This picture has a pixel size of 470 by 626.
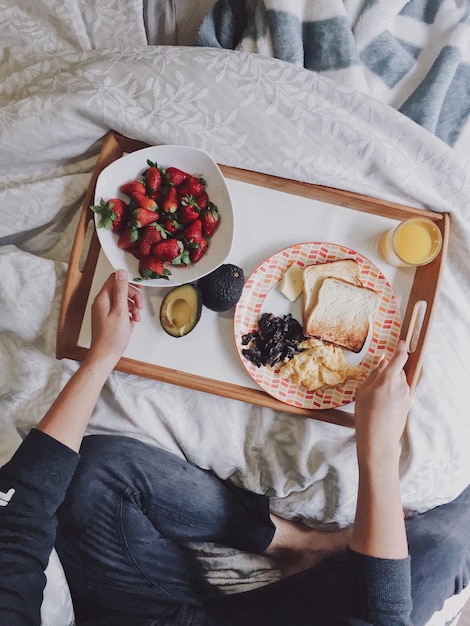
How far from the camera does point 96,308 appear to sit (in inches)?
44.6

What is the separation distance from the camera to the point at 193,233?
1125 millimetres

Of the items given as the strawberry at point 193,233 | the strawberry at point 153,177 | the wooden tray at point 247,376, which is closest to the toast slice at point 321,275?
the wooden tray at point 247,376

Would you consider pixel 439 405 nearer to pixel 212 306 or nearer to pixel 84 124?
pixel 212 306

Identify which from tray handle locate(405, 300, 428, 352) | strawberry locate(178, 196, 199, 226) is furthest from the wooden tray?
strawberry locate(178, 196, 199, 226)

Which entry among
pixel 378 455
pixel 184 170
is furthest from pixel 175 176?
pixel 378 455

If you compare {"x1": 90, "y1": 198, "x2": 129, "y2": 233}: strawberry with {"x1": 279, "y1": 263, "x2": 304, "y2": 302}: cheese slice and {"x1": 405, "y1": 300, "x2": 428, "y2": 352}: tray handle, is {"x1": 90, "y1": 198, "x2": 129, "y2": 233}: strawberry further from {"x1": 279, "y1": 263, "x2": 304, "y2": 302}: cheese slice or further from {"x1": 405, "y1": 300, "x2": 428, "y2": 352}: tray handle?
{"x1": 405, "y1": 300, "x2": 428, "y2": 352}: tray handle

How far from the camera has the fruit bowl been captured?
1.14 metres

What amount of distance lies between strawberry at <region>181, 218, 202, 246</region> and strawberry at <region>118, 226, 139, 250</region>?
0.29 feet

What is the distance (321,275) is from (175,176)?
341 millimetres

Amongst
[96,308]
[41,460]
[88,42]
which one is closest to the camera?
[41,460]

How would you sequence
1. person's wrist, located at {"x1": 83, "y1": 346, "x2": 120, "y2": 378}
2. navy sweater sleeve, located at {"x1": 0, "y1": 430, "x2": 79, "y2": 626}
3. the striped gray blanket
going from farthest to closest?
the striped gray blanket → person's wrist, located at {"x1": 83, "y1": 346, "x2": 120, "y2": 378} → navy sweater sleeve, located at {"x1": 0, "y1": 430, "x2": 79, "y2": 626}

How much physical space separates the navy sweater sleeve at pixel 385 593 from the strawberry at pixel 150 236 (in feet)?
2.24

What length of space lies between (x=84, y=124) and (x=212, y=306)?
0.43 meters

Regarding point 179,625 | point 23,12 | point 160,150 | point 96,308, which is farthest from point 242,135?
point 179,625
